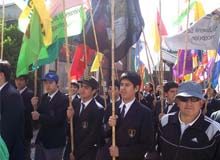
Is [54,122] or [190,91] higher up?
[190,91]

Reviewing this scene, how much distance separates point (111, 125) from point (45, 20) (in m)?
2.15

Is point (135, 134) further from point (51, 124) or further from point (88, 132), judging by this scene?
point (51, 124)

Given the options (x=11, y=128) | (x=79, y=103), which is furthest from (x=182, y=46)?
(x=11, y=128)

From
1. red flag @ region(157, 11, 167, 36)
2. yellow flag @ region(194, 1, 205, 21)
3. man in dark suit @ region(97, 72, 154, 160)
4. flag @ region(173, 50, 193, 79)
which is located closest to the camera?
man in dark suit @ region(97, 72, 154, 160)

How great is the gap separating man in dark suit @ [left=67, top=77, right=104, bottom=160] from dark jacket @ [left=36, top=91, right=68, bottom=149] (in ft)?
1.76

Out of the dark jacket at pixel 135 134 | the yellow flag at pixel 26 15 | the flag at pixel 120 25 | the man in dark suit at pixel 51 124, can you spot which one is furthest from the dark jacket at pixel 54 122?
the dark jacket at pixel 135 134

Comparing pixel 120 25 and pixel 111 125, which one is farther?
pixel 120 25

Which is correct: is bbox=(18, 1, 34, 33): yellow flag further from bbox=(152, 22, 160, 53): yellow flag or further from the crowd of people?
bbox=(152, 22, 160, 53): yellow flag

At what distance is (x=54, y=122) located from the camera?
237 inches

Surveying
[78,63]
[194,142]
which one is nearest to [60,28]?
[78,63]

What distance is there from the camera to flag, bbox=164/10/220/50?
674cm

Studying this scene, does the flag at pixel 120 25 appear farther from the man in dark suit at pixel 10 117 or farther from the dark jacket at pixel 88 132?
the man in dark suit at pixel 10 117

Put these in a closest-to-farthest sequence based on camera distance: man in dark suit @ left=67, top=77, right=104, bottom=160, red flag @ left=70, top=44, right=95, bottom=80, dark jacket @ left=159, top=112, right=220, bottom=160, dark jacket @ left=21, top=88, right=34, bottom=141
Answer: dark jacket @ left=159, top=112, right=220, bottom=160, man in dark suit @ left=67, top=77, right=104, bottom=160, dark jacket @ left=21, top=88, right=34, bottom=141, red flag @ left=70, top=44, right=95, bottom=80

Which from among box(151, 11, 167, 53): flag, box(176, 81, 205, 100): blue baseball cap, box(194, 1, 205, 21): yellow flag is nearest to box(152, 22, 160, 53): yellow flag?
box(151, 11, 167, 53): flag
